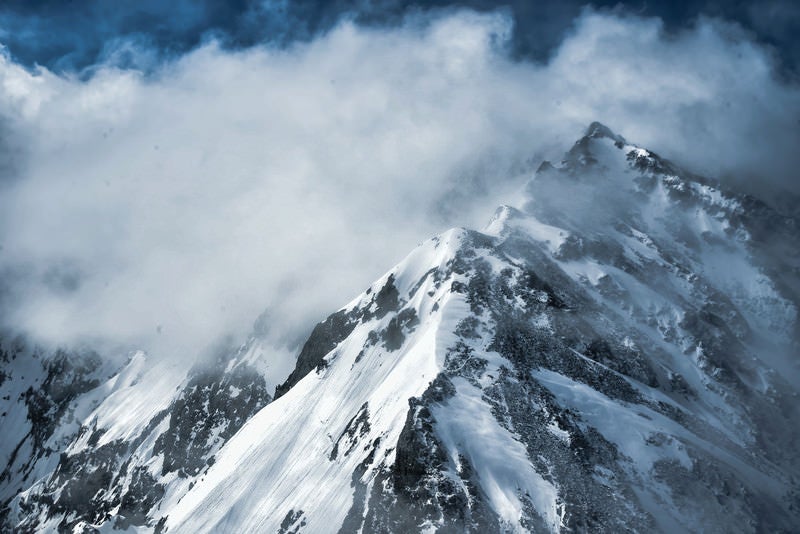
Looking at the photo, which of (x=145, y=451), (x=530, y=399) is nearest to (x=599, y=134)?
(x=530, y=399)

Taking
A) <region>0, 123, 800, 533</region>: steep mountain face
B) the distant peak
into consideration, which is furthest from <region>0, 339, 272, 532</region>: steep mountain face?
the distant peak

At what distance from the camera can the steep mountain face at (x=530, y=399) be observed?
69812 mm

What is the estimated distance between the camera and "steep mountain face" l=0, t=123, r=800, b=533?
229ft

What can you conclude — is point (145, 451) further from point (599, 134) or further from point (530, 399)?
point (599, 134)

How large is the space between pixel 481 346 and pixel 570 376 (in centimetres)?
1391

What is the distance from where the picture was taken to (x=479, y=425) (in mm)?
74062

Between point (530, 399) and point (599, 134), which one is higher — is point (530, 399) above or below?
below

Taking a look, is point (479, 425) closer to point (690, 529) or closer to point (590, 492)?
point (590, 492)

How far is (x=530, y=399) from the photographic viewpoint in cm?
7900

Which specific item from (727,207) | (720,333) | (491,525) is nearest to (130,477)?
(491,525)

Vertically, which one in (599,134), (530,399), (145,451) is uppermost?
(599,134)

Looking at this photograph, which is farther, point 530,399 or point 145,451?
point 145,451

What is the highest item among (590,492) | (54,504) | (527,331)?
(527,331)

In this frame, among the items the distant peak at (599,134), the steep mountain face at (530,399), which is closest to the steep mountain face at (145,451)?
the steep mountain face at (530,399)
